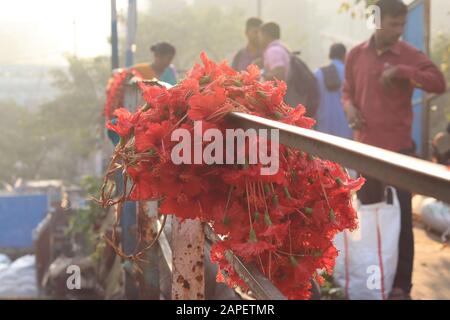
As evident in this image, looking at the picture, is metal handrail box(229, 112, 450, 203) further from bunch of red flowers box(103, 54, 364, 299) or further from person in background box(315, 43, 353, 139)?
person in background box(315, 43, 353, 139)

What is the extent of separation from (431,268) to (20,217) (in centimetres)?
1258

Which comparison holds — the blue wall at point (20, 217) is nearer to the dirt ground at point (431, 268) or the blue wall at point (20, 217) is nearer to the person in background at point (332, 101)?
the person in background at point (332, 101)

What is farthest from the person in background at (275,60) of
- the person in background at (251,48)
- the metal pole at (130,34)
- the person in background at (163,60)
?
the metal pole at (130,34)

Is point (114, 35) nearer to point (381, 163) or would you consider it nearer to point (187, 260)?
point (187, 260)

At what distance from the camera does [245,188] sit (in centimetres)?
155

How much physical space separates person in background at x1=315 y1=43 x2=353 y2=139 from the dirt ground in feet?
4.03

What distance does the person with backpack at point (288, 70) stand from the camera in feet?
16.2

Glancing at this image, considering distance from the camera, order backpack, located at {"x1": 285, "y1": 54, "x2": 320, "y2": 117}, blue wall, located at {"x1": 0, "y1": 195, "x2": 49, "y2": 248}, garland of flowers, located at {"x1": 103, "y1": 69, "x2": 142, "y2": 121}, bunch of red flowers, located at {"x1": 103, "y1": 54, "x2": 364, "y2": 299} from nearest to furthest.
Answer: bunch of red flowers, located at {"x1": 103, "y1": 54, "x2": 364, "y2": 299} < garland of flowers, located at {"x1": 103, "y1": 69, "x2": 142, "y2": 121} < backpack, located at {"x1": 285, "y1": 54, "x2": 320, "y2": 117} < blue wall, located at {"x1": 0, "y1": 195, "x2": 49, "y2": 248}

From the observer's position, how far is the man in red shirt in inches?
144

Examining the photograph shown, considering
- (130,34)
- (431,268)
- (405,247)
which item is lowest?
(431,268)

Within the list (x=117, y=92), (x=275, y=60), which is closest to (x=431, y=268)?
(x=275, y=60)

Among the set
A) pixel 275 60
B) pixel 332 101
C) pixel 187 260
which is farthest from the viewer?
pixel 332 101

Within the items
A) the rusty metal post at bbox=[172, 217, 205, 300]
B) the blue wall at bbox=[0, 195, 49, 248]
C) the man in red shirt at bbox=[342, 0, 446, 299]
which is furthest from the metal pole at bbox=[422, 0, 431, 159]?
the blue wall at bbox=[0, 195, 49, 248]

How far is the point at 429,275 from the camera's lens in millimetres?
4582
